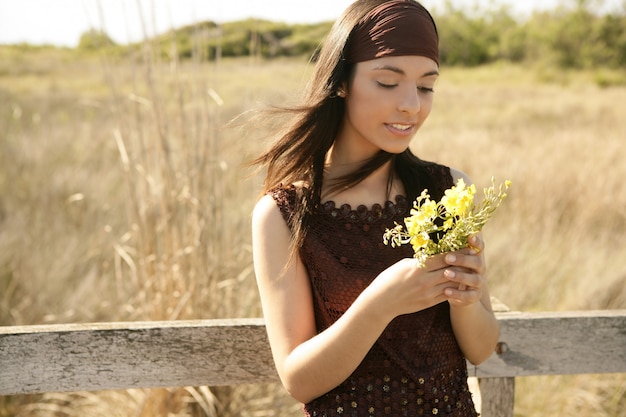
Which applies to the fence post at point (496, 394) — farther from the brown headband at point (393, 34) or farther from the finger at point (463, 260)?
the brown headband at point (393, 34)

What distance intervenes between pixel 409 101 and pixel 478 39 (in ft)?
159

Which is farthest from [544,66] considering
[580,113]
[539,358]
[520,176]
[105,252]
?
[539,358]

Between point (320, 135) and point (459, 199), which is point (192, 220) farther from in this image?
point (459, 199)

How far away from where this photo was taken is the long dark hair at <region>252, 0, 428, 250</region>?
1736 millimetres

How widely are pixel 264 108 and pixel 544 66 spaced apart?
2862cm

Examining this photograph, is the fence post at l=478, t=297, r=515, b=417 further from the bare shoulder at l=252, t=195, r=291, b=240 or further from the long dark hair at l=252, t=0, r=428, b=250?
the bare shoulder at l=252, t=195, r=291, b=240

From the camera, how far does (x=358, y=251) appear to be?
1.71m

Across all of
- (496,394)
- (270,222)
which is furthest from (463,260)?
(496,394)

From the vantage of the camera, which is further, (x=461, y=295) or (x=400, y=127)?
(x=400, y=127)

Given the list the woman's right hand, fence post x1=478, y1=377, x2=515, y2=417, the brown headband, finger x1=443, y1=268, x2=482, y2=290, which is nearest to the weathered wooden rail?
fence post x1=478, y1=377, x2=515, y2=417

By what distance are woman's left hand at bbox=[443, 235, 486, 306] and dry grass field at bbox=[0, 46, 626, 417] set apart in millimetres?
769

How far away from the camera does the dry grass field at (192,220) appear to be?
2.75 metres

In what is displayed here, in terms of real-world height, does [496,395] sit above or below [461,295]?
below

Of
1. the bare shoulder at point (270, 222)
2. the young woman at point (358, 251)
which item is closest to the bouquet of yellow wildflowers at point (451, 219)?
the young woman at point (358, 251)
